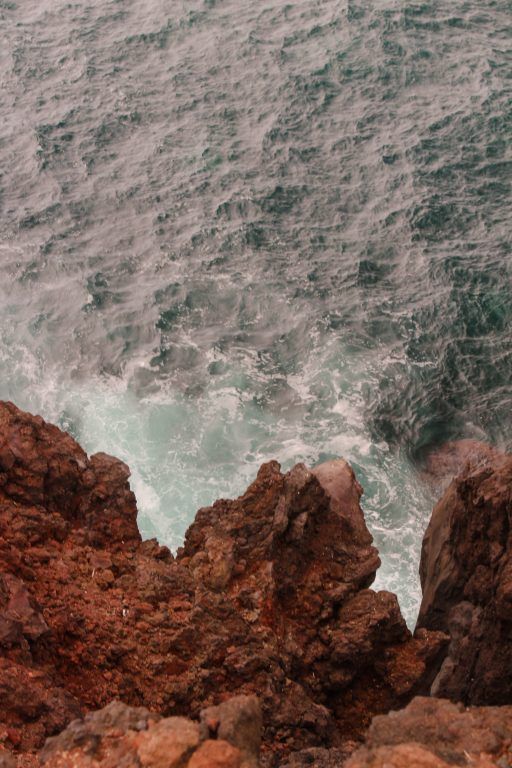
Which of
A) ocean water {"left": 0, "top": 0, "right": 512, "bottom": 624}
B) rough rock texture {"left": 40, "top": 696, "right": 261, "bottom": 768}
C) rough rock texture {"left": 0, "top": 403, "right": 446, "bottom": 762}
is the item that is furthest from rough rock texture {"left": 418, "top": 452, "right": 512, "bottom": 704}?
ocean water {"left": 0, "top": 0, "right": 512, "bottom": 624}

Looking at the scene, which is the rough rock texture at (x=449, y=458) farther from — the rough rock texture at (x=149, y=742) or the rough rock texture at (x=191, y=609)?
the rough rock texture at (x=149, y=742)

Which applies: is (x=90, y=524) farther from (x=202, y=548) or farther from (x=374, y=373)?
(x=374, y=373)

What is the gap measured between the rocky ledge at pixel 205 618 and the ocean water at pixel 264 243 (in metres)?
11.5

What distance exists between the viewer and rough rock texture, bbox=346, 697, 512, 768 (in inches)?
410

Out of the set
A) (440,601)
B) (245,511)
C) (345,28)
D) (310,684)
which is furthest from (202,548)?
(345,28)

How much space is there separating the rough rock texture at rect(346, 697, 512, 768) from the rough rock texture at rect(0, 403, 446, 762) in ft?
11.2

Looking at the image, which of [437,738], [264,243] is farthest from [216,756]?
[264,243]

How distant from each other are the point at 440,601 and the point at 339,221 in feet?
109

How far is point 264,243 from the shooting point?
47.6m

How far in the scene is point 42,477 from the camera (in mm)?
17109

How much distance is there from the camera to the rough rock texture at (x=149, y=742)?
33.5 ft

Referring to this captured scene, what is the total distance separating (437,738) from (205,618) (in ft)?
18.7

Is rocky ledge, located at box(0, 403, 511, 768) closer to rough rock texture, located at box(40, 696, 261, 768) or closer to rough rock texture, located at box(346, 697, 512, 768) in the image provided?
rough rock texture, located at box(40, 696, 261, 768)

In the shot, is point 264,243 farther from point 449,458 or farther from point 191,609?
point 191,609
